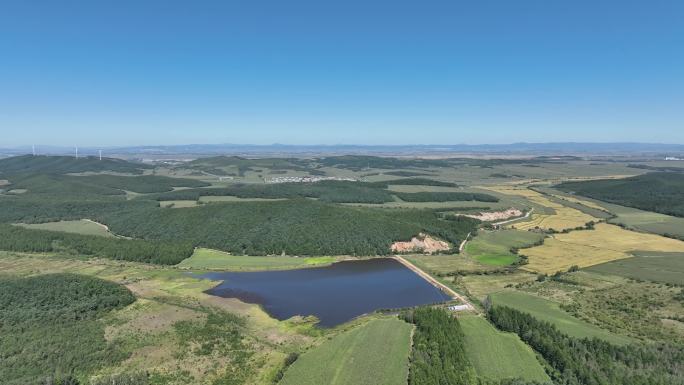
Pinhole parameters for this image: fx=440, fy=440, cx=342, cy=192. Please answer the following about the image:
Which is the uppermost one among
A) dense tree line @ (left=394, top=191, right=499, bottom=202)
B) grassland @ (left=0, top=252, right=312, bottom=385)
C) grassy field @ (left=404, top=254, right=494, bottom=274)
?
dense tree line @ (left=394, top=191, right=499, bottom=202)

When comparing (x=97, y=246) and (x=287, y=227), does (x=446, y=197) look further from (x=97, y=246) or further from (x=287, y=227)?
(x=97, y=246)

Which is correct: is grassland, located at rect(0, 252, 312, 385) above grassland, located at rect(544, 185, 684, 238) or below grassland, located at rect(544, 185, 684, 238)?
below

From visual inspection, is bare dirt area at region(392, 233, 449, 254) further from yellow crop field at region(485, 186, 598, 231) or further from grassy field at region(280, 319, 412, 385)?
grassy field at region(280, 319, 412, 385)

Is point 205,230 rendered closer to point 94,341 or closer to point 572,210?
point 94,341

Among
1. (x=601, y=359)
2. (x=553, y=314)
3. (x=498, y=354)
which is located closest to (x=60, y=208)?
(x=498, y=354)

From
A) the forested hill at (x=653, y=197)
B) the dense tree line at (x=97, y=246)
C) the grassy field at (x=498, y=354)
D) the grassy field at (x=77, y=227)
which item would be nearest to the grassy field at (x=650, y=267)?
the grassy field at (x=498, y=354)

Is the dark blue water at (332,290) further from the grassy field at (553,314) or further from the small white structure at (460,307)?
the grassy field at (553,314)

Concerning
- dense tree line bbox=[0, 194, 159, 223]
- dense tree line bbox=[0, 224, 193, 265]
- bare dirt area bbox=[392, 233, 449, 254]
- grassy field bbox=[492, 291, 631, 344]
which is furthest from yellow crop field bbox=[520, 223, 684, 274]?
dense tree line bbox=[0, 194, 159, 223]

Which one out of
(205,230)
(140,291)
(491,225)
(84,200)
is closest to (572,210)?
(491,225)
